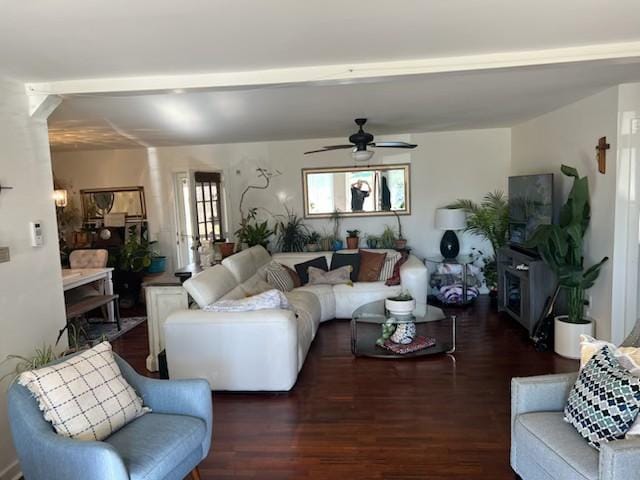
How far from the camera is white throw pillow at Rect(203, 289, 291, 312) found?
3.49 meters

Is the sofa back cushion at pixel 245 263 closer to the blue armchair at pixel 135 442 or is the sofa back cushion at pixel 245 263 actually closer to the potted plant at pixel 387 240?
the potted plant at pixel 387 240

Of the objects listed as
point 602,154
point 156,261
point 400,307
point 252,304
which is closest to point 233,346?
point 252,304

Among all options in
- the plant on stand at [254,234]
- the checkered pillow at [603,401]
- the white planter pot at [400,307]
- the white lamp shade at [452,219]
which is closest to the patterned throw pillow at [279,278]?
the plant on stand at [254,234]

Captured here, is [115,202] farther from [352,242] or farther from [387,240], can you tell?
[387,240]

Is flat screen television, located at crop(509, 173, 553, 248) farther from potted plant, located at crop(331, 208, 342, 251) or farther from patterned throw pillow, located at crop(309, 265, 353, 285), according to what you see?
potted plant, located at crop(331, 208, 342, 251)

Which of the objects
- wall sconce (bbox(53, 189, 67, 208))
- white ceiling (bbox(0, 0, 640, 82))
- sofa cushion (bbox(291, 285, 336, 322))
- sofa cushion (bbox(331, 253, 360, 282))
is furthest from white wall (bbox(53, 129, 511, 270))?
white ceiling (bbox(0, 0, 640, 82))

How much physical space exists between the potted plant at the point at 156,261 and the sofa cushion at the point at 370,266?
3.10 meters

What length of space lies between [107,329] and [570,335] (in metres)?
4.91

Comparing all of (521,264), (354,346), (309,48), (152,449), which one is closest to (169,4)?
(309,48)

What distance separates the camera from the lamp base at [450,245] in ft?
19.6

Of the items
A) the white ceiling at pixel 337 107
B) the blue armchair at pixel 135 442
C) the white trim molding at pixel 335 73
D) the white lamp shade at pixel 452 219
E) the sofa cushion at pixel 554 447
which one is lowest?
the sofa cushion at pixel 554 447

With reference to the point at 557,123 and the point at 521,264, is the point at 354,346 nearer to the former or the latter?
the point at 521,264

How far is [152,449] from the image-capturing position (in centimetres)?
188

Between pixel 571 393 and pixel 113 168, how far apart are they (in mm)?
6563
